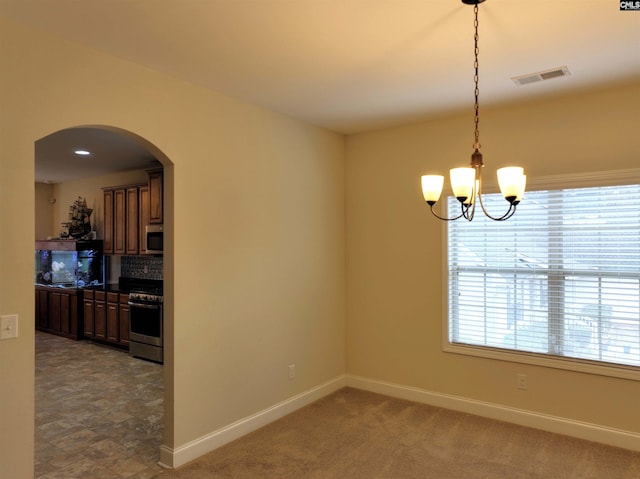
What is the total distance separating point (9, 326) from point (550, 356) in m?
3.78

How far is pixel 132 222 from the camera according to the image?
21.6 ft

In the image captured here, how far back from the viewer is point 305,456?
3.20 m

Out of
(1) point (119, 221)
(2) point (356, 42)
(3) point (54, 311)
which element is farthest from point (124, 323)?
(2) point (356, 42)

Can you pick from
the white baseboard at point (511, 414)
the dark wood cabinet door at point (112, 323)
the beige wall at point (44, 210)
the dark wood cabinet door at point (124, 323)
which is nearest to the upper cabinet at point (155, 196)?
the dark wood cabinet door at point (124, 323)

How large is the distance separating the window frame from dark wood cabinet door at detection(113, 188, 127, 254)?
4.89 m

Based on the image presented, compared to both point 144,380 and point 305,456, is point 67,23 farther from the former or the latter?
point 144,380

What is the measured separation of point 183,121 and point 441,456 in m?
3.06

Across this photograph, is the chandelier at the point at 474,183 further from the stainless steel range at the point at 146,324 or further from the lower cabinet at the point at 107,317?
the lower cabinet at the point at 107,317

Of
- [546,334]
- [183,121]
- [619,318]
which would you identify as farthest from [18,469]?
[619,318]

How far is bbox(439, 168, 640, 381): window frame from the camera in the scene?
10.8 feet

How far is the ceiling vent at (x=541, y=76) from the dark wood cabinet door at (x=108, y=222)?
6.06 meters

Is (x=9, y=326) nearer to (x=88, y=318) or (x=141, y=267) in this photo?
(x=141, y=267)

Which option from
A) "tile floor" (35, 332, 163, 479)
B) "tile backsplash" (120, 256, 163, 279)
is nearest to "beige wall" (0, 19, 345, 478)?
"tile floor" (35, 332, 163, 479)

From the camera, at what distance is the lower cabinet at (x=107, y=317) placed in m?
6.31
